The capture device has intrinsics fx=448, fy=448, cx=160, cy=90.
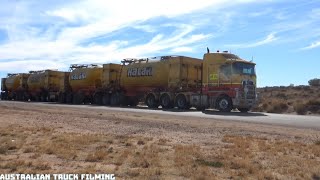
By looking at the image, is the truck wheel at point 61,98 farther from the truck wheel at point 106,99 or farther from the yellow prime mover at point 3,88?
the yellow prime mover at point 3,88

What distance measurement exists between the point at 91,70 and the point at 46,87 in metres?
10.8

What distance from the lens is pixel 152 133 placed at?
49.9ft

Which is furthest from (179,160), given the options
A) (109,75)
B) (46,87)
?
(46,87)

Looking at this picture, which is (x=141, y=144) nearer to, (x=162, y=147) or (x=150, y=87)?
(x=162, y=147)

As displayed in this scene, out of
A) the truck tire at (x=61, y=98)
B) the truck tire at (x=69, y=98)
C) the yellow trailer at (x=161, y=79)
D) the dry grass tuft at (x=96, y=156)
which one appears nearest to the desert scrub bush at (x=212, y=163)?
the dry grass tuft at (x=96, y=156)

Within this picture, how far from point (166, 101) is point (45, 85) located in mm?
24344

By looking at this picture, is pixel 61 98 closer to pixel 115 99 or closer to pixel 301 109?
pixel 115 99

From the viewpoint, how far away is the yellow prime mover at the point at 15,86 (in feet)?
197

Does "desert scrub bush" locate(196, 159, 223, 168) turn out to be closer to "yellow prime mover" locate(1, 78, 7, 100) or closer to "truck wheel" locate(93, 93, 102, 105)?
"truck wheel" locate(93, 93, 102, 105)

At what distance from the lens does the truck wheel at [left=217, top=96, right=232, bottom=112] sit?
29.7 metres

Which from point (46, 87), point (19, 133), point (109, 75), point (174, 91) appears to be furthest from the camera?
point (46, 87)

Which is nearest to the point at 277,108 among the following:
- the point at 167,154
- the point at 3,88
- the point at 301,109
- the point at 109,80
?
the point at 301,109

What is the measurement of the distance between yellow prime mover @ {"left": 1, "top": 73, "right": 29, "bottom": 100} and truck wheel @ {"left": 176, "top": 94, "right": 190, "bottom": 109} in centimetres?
3187

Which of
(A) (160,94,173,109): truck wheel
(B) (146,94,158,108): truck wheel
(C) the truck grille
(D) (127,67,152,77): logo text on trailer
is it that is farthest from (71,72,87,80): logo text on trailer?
(C) the truck grille
